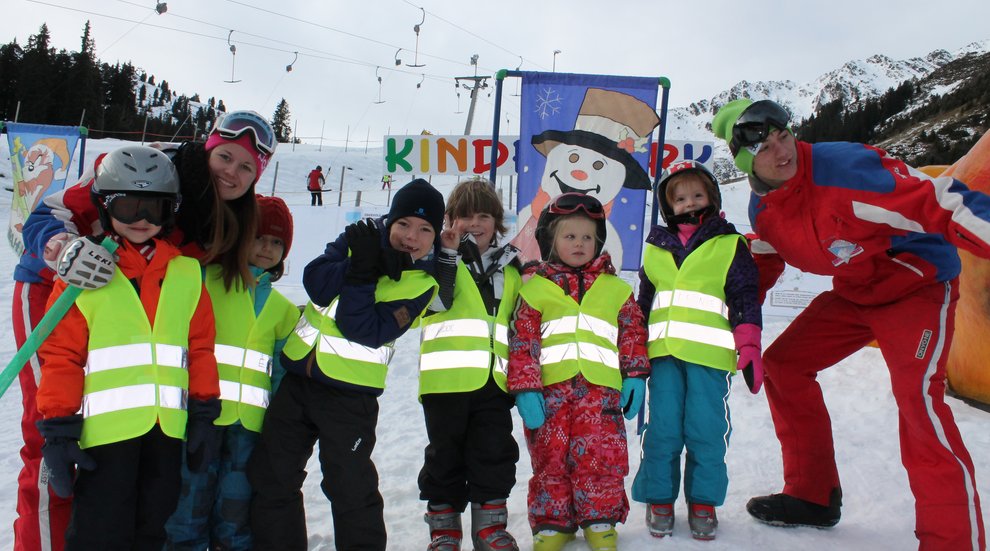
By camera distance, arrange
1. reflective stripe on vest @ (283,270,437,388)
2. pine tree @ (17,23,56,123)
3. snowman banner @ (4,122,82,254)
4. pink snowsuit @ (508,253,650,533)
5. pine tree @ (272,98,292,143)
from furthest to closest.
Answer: pine tree @ (272,98,292,143), pine tree @ (17,23,56,123), snowman banner @ (4,122,82,254), pink snowsuit @ (508,253,650,533), reflective stripe on vest @ (283,270,437,388)

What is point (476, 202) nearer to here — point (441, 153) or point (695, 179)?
point (695, 179)

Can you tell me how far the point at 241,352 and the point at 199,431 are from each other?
1.39ft

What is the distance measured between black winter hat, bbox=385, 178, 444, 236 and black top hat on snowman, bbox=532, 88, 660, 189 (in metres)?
1.94

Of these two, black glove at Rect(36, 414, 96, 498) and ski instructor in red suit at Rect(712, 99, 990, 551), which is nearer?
black glove at Rect(36, 414, 96, 498)

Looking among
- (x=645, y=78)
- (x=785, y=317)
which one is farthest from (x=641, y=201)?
(x=785, y=317)

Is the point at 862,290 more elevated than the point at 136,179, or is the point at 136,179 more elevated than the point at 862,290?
the point at 136,179

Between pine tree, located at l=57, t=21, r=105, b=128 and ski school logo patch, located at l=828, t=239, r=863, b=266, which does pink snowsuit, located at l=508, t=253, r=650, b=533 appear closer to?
ski school logo patch, located at l=828, t=239, r=863, b=266

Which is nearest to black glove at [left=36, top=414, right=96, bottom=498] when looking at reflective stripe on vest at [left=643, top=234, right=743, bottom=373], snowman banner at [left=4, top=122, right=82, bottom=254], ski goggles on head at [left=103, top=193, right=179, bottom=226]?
ski goggles on head at [left=103, top=193, right=179, bottom=226]

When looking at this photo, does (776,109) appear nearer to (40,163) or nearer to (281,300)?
(281,300)

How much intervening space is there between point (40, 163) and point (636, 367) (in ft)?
27.3

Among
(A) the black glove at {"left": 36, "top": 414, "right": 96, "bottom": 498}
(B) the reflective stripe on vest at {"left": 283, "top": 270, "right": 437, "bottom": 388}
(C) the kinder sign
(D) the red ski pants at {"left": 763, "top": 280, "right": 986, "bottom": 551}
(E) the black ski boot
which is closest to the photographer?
(A) the black glove at {"left": 36, "top": 414, "right": 96, "bottom": 498}

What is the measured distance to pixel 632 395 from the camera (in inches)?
106

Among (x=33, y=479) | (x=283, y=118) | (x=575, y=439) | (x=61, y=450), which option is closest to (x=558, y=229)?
(x=575, y=439)

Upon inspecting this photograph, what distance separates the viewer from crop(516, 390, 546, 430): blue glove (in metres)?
2.59
